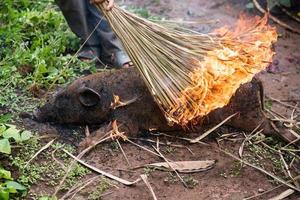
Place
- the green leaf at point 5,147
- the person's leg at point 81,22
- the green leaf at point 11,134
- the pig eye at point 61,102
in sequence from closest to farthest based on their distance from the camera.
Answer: the green leaf at point 5,147 → the green leaf at point 11,134 → the pig eye at point 61,102 → the person's leg at point 81,22

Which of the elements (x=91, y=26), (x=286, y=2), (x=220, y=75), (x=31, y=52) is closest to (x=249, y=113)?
(x=220, y=75)

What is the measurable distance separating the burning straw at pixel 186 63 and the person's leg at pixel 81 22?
3.86 feet

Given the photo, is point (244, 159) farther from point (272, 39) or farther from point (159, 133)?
point (272, 39)

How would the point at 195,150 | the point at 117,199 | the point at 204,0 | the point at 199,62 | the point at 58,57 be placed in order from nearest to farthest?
the point at 117,199, the point at 199,62, the point at 195,150, the point at 58,57, the point at 204,0

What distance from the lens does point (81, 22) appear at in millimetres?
4387

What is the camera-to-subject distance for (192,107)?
312 centimetres

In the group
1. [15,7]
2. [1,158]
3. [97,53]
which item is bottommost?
[1,158]

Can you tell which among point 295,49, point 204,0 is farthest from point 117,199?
point 204,0

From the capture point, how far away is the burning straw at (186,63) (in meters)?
3.06

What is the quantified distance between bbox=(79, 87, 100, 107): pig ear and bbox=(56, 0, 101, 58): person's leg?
1079mm

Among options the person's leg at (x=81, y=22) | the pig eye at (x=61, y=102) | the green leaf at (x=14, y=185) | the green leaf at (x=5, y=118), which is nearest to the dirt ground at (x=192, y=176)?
the green leaf at (x=14, y=185)

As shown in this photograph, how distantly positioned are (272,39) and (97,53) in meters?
1.79

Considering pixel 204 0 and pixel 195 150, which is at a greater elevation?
pixel 204 0

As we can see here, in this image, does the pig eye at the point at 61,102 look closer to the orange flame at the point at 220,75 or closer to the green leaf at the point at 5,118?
the green leaf at the point at 5,118
